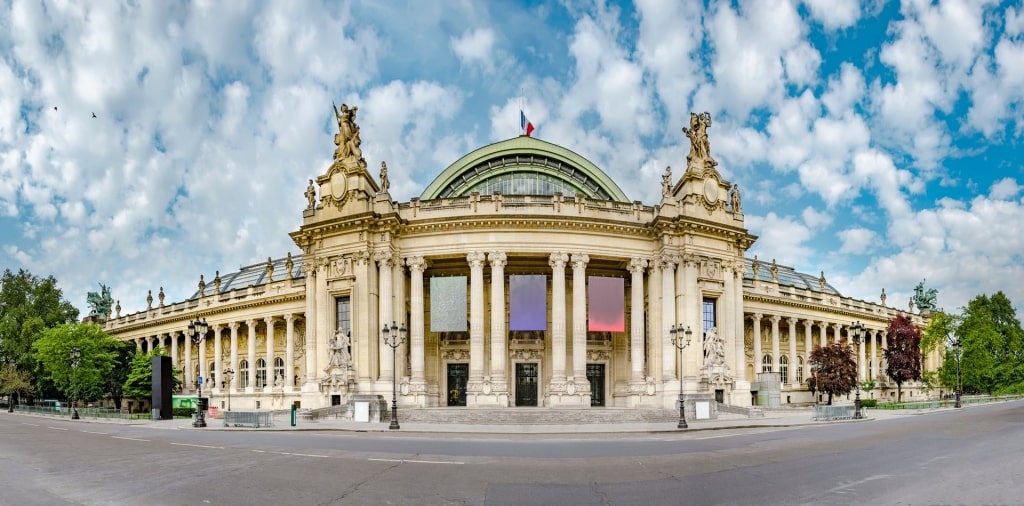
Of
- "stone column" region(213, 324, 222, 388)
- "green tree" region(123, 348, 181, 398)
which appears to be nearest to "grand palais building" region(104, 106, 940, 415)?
"green tree" region(123, 348, 181, 398)

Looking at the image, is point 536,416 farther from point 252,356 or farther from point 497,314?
point 252,356

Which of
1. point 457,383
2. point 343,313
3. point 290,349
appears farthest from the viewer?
point 290,349

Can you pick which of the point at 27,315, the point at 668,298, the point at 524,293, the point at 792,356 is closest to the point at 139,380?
the point at 27,315

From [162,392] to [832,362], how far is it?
5571 cm

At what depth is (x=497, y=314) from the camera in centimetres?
4672

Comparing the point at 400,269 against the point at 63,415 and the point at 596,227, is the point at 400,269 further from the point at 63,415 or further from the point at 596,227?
the point at 63,415

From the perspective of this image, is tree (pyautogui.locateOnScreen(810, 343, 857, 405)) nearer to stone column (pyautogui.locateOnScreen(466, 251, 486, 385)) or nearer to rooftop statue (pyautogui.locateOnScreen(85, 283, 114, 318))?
stone column (pyautogui.locateOnScreen(466, 251, 486, 385))

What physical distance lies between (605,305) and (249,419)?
2435 centimetres

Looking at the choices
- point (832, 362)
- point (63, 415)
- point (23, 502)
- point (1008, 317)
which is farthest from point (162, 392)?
point (1008, 317)

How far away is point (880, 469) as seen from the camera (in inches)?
590

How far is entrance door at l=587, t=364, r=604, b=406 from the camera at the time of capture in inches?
2060

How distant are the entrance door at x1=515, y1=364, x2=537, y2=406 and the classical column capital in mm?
9240

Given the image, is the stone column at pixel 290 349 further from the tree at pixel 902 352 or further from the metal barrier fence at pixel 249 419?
the tree at pixel 902 352

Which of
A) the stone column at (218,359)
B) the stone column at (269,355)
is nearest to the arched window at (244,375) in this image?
the stone column at (218,359)
